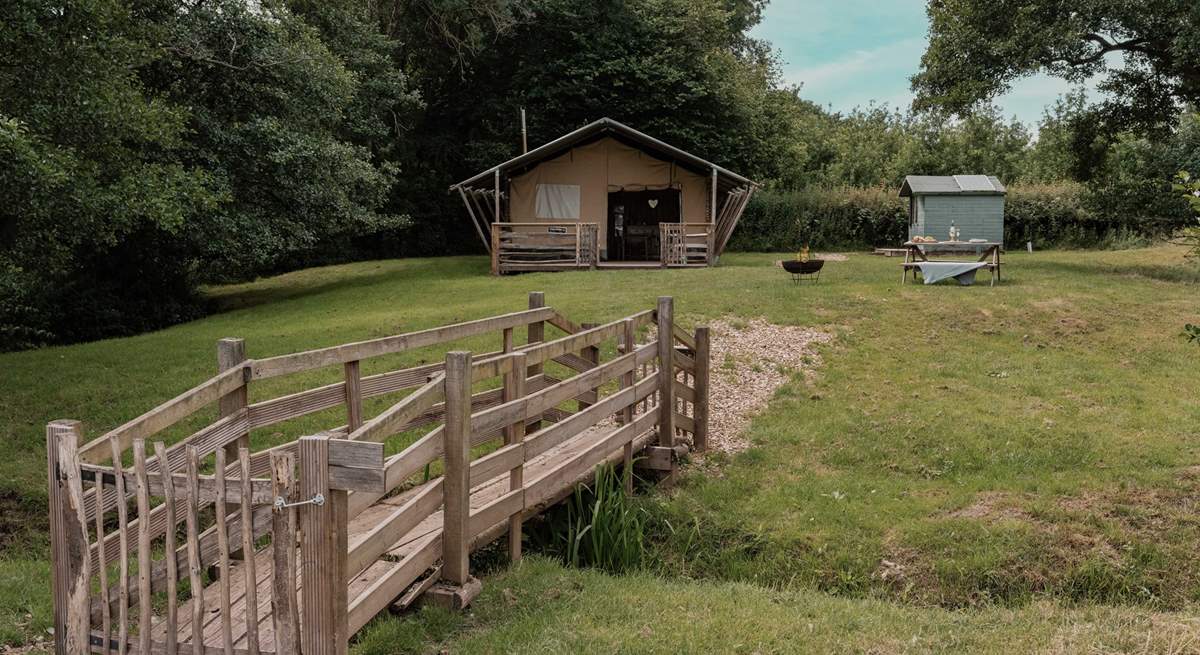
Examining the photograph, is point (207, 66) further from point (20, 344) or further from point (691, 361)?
point (691, 361)

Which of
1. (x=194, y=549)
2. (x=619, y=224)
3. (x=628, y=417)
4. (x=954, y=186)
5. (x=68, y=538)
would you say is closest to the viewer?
(x=194, y=549)

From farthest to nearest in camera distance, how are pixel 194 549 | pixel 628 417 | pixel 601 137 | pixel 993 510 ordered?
pixel 601 137 → pixel 993 510 → pixel 628 417 → pixel 194 549

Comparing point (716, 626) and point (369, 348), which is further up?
point (369, 348)

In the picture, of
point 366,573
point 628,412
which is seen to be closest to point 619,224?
point 628,412

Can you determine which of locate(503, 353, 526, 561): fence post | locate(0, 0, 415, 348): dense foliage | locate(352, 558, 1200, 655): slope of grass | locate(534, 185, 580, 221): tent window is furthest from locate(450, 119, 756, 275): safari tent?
locate(352, 558, 1200, 655): slope of grass

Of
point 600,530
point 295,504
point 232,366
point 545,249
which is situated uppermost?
point 545,249

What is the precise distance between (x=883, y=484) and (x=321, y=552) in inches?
235

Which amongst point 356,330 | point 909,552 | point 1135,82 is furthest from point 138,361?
point 1135,82

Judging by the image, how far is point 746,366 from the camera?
11508 mm

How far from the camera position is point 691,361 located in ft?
29.1

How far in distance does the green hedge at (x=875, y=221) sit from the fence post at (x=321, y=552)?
29532mm

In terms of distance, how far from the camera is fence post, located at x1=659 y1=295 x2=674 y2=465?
25.4 feet

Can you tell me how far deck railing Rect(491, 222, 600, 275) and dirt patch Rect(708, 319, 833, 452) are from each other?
399 inches

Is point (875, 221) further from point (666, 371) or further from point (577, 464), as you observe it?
point (577, 464)
